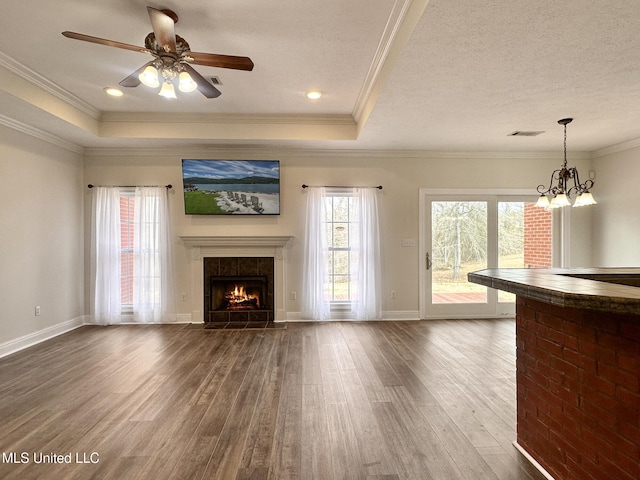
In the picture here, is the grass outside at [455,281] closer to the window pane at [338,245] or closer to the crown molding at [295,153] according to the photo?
the window pane at [338,245]

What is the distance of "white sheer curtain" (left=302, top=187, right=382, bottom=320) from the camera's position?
16.7 feet

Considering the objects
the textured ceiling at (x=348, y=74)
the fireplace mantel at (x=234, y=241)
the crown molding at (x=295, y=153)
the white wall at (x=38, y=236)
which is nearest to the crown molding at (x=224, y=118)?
the textured ceiling at (x=348, y=74)

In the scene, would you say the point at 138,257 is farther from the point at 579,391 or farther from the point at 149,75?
the point at 579,391

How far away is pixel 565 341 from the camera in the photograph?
1645 mm

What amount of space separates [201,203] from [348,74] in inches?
116

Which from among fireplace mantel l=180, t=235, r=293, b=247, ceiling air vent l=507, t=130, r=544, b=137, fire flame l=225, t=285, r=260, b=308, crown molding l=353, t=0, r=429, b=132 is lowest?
fire flame l=225, t=285, r=260, b=308

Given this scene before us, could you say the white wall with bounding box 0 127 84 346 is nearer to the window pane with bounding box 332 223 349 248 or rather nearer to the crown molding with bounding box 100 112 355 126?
the crown molding with bounding box 100 112 355 126

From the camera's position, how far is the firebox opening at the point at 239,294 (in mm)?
5227

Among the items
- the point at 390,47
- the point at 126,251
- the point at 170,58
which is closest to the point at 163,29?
the point at 170,58

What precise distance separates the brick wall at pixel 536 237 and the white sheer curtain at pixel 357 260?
248 centimetres

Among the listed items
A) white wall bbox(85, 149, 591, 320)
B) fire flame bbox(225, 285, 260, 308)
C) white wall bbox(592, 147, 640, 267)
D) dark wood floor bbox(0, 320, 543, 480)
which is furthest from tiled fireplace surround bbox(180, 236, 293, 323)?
white wall bbox(592, 147, 640, 267)

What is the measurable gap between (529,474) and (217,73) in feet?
13.2

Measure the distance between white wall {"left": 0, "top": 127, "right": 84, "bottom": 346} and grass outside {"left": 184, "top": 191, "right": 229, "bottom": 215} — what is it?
1655mm

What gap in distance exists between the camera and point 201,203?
5066mm
